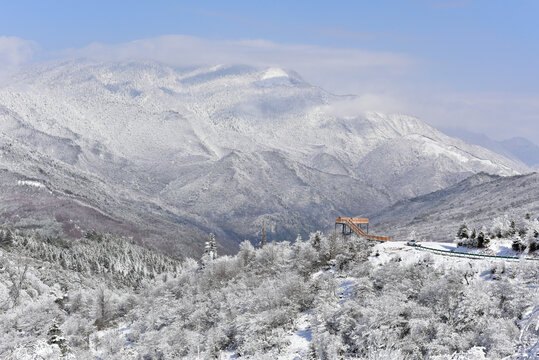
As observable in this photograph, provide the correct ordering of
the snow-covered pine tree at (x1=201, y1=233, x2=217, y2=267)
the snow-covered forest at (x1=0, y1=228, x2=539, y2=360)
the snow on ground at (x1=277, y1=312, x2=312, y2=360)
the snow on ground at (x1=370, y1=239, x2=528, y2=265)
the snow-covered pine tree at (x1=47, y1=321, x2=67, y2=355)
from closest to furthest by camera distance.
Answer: the snow-covered forest at (x1=0, y1=228, x2=539, y2=360), the snow on ground at (x1=277, y1=312, x2=312, y2=360), the snow-covered pine tree at (x1=47, y1=321, x2=67, y2=355), the snow on ground at (x1=370, y1=239, x2=528, y2=265), the snow-covered pine tree at (x1=201, y1=233, x2=217, y2=267)

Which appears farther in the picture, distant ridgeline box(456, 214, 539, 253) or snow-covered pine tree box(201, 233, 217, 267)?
snow-covered pine tree box(201, 233, 217, 267)

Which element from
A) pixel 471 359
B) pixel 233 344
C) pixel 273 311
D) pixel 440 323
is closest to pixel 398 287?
pixel 440 323

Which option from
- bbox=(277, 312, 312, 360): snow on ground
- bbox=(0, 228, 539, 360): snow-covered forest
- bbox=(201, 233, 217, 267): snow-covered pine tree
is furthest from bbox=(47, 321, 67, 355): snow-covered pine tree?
bbox=(201, 233, 217, 267): snow-covered pine tree

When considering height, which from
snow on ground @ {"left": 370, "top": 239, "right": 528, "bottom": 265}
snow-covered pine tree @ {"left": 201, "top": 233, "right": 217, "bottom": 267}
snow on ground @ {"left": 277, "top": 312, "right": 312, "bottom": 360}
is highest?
snow-covered pine tree @ {"left": 201, "top": 233, "right": 217, "bottom": 267}

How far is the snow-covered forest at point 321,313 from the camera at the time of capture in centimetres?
5244

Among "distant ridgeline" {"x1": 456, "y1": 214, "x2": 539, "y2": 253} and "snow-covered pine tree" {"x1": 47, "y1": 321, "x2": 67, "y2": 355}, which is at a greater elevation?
"distant ridgeline" {"x1": 456, "y1": 214, "x2": 539, "y2": 253}

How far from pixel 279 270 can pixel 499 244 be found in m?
43.2

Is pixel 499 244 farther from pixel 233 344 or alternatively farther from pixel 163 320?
pixel 163 320

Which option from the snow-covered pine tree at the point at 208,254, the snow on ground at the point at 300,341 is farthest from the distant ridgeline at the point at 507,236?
the snow-covered pine tree at the point at 208,254

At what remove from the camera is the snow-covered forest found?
52438 millimetres

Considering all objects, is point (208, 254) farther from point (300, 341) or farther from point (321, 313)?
point (300, 341)

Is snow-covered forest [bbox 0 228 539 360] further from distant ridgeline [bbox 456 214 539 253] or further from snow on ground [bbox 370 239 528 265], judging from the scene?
distant ridgeline [bbox 456 214 539 253]

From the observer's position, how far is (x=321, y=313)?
66562mm

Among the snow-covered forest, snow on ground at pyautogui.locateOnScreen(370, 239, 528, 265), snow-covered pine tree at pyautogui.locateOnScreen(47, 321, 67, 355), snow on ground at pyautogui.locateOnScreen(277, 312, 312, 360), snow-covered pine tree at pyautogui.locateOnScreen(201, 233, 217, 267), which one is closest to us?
the snow-covered forest
